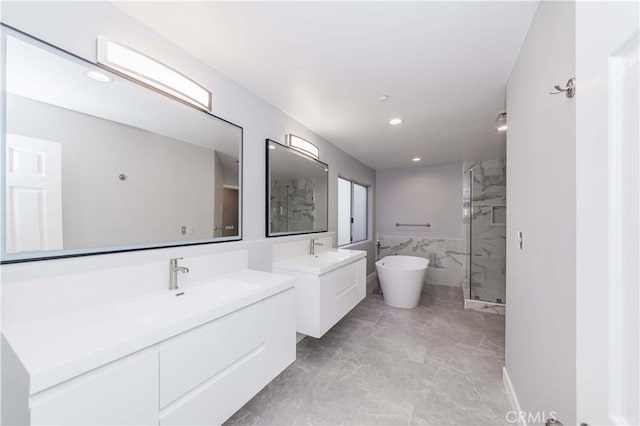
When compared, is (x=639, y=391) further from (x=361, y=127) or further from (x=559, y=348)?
(x=361, y=127)

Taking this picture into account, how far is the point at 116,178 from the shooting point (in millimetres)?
1253

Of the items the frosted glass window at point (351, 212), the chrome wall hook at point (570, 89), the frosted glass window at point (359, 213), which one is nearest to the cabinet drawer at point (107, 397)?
the chrome wall hook at point (570, 89)

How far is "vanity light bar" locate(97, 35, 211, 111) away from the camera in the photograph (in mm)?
1183

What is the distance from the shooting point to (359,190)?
15.6 feet

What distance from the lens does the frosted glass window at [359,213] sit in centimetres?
443

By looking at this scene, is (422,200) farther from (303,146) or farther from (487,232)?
(303,146)

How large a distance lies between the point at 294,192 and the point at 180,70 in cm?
139

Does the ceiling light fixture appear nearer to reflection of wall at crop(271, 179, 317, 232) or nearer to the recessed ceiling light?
reflection of wall at crop(271, 179, 317, 232)

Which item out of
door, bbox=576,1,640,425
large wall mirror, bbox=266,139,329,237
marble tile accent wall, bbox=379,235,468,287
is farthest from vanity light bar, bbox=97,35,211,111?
marble tile accent wall, bbox=379,235,468,287

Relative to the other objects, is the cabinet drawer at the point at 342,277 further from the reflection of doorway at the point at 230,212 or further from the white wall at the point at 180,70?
the reflection of doorway at the point at 230,212

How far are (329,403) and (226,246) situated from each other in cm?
130

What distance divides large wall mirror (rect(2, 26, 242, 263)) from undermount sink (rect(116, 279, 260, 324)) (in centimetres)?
29

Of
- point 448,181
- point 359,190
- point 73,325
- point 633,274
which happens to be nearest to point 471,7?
point 633,274

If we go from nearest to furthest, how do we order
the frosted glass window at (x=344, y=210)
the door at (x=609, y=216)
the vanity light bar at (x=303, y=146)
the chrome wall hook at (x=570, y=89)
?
the door at (x=609, y=216)
the chrome wall hook at (x=570, y=89)
the vanity light bar at (x=303, y=146)
the frosted glass window at (x=344, y=210)
